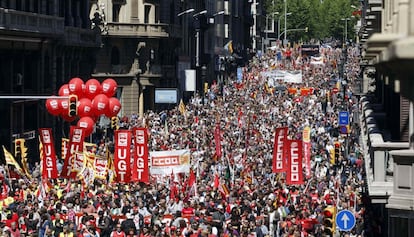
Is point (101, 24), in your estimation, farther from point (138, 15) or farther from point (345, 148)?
point (345, 148)

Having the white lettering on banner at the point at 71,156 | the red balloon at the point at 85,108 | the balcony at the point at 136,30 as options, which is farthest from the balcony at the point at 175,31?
the white lettering on banner at the point at 71,156

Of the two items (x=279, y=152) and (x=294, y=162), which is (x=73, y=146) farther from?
(x=294, y=162)

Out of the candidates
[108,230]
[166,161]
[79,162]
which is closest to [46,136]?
[79,162]

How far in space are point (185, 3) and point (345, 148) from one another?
5139cm

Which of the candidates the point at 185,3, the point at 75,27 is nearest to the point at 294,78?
the point at 185,3

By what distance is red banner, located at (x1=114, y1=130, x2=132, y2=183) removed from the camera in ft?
113

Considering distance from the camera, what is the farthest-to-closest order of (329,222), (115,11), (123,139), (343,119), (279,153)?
(115,11) → (343,119) → (279,153) → (123,139) → (329,222)

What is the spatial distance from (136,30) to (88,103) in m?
39.3

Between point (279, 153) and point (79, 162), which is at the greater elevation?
point (279, 153)

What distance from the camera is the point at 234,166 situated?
143 ft

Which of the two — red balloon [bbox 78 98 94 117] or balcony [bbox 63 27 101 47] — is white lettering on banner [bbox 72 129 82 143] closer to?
red balloon [bbox 78 98 94 117]

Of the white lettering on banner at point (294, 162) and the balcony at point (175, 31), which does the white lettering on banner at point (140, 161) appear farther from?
the balcony at point (175, 31)

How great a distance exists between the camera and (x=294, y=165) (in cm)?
3378

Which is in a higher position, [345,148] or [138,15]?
[138,15]
